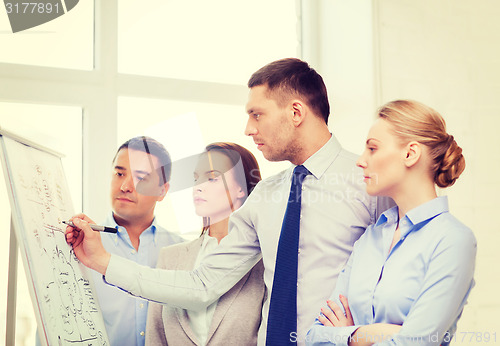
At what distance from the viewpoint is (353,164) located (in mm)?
1694

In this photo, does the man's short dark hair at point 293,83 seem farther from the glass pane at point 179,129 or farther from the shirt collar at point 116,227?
the glass pane at point 179,129

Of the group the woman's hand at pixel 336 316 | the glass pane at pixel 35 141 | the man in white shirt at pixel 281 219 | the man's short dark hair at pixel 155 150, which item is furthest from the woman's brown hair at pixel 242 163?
the glass pane at pixel 35 141

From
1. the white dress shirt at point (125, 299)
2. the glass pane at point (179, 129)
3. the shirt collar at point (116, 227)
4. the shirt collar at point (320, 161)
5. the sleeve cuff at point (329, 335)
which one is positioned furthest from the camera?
the glass pane at point (179, 129)

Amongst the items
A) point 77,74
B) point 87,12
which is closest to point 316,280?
point 77,74

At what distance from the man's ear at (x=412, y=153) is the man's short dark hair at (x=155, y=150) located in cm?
113

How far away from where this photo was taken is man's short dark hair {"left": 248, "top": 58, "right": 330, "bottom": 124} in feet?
5.68

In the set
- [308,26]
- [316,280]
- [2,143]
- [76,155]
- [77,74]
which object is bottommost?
[316,280]

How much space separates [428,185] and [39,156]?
1.20 m

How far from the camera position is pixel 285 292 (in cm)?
156

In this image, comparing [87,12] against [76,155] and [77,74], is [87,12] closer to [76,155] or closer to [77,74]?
[77,74]

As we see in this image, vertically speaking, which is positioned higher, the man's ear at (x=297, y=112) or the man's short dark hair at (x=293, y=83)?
the man's short dark hair at (x=293, y=83)

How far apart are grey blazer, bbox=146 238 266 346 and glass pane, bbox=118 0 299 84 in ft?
4.12

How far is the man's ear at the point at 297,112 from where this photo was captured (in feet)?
5.59

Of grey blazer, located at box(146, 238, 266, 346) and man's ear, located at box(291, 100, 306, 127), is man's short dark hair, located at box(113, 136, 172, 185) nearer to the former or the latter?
grey blazer, located at box(146, 238, 266, 346)
